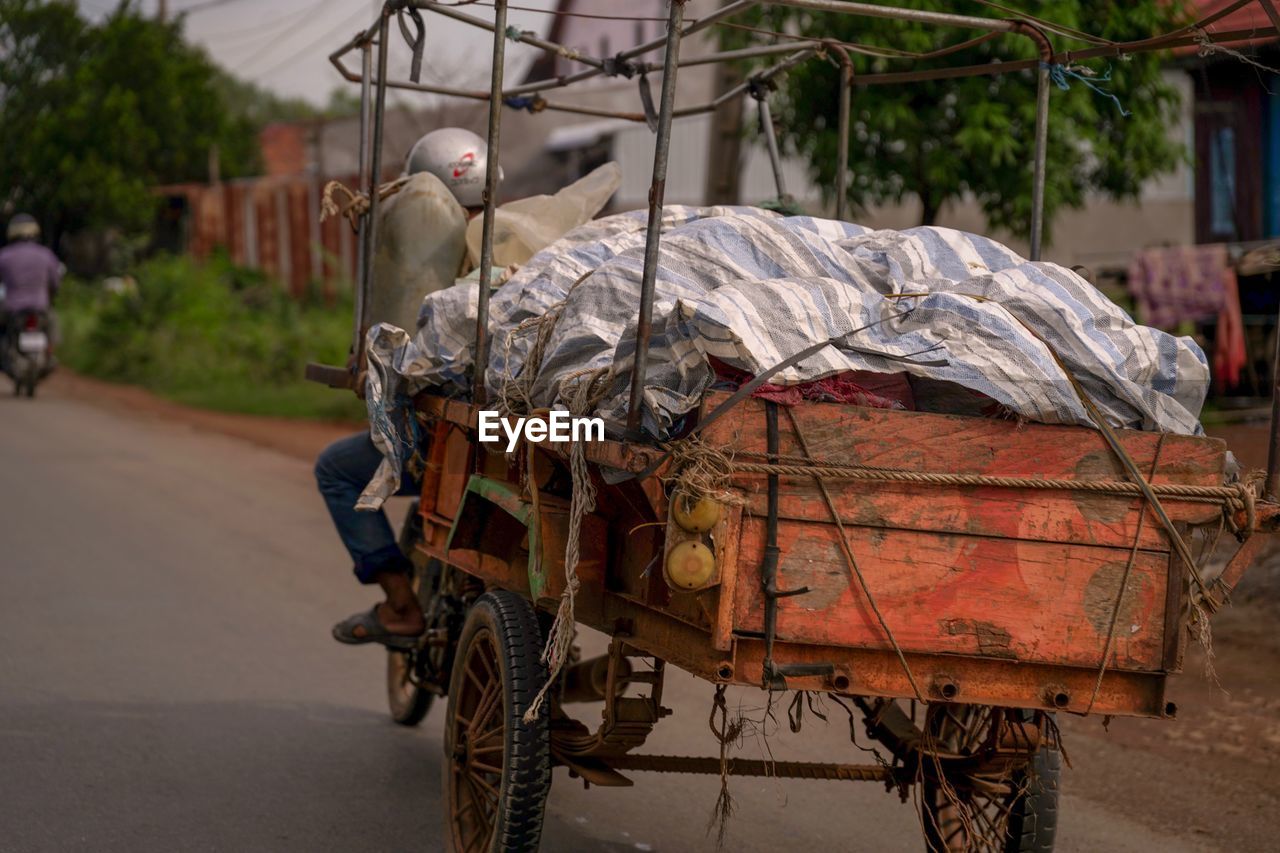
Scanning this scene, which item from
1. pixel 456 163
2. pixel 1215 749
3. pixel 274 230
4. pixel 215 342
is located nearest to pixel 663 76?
pixel 456 163

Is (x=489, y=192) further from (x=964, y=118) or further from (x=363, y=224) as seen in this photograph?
(x=964, y=118)

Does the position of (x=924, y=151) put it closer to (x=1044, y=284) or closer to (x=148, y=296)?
(x=1044, y=284)

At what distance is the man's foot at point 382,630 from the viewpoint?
498 centimetres

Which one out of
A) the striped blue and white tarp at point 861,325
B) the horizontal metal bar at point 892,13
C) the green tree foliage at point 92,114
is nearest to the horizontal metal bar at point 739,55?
the horizontal metal bar at point 892,13

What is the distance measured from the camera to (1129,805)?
195 inches

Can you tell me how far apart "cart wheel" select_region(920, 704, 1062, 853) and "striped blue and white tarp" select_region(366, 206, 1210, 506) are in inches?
32.6

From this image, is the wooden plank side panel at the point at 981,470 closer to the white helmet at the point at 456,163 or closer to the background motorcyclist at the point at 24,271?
the white helmet at the point at 456,163

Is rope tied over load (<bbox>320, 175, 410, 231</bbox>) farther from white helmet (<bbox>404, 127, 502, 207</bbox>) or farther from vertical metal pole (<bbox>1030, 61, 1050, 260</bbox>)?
vertical metal pole (<bbox>1030, 61, 1050, 260</bbox>)

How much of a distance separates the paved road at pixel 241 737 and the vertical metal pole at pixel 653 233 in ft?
6.10

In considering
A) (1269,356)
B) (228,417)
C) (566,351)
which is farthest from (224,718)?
(228,417)

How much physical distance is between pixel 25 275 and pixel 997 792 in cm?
1591

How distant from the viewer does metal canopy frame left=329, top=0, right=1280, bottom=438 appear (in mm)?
3055

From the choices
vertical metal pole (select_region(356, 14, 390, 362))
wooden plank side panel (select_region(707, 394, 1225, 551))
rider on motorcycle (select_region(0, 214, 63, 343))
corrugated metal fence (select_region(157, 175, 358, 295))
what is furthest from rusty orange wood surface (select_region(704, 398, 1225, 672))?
corrugated metal fence (select_region(157, 175, 358, 295))

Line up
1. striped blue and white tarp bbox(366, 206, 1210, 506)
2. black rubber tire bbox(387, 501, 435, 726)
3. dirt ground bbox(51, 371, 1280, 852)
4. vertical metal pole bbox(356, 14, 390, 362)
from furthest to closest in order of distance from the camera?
black rubber tire bbox(387, 501, 435, 726) < dirt ground bbox(51, 371, 1280, 852) < vertical metal pole bbox(356, 14, 390, 362) < striped blue and white tarp bbox(366, 206, 1210, 506)
